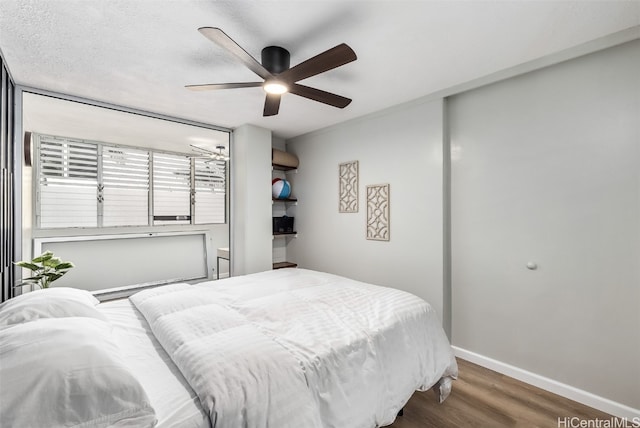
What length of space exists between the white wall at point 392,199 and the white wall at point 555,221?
0.22 m

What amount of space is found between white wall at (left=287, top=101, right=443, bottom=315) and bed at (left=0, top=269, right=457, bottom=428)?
0.92 meters

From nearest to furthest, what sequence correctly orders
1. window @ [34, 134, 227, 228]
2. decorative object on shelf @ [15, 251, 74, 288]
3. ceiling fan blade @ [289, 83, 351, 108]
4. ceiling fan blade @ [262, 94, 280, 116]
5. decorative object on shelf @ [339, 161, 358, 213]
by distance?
ceiling fan blade @ [289, 83, 351, 108]
ceiling fan blade @ [262, 94, 280, 116]
decorative object on shelf @ [15, 251, 74, 288]
decorative object on shelf @ [339, 161, 358, 213]
window @ [34, 134, 227, 228]

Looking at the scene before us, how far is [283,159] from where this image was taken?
420cm

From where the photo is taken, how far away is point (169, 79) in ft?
8.07

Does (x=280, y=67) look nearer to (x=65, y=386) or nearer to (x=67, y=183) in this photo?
(x=65, y=386)

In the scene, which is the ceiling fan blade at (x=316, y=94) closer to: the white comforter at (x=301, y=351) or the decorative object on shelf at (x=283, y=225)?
the white comforter at (x=301, y=351)

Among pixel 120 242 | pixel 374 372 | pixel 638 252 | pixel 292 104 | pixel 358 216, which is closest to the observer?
pixel 374 372

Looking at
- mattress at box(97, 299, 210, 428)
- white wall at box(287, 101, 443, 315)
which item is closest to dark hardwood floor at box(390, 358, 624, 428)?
white wall at box(287, 101, 443, 315)

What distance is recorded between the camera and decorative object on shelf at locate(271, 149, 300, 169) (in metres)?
4.12

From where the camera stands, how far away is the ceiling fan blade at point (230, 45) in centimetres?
143

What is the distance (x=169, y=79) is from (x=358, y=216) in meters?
2.38

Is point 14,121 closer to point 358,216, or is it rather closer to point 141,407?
point 141,407

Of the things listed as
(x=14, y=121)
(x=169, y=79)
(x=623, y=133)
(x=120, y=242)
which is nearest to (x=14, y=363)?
(x=169, y=79)

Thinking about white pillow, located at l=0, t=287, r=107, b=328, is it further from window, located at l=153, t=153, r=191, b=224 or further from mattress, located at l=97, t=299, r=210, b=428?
window, located at l=153, t=153, r=191, b=224
